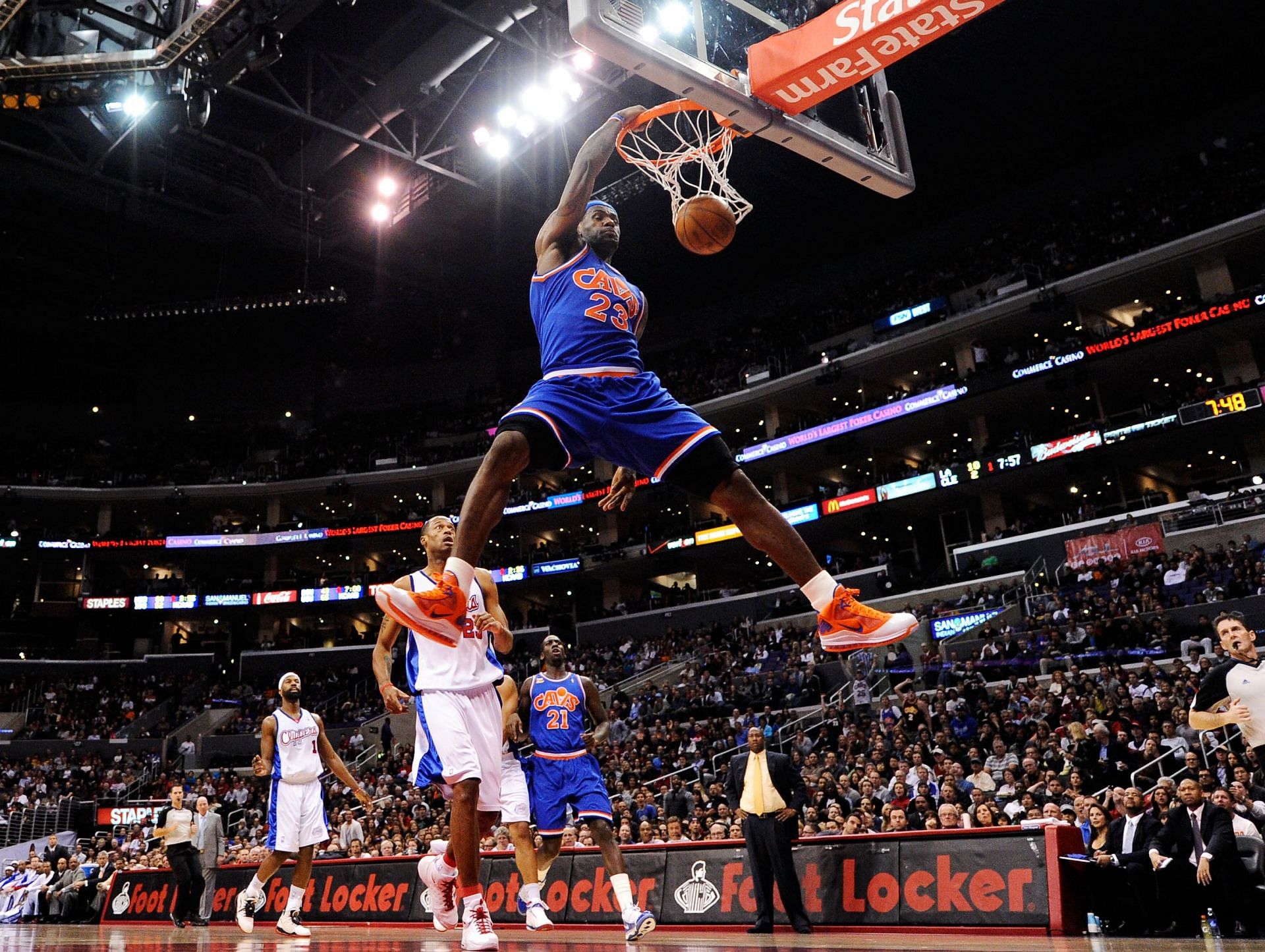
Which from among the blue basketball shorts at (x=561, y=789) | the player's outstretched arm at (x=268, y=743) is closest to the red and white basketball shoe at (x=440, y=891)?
the blue basketball shorts at (x=561, y=789)

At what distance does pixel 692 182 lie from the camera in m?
8.45

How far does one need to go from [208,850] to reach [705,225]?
938cm

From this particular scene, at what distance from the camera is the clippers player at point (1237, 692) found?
5.08 meters

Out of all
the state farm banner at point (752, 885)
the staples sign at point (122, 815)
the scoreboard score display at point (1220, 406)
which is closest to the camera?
the state farm banner at point (752, 885)

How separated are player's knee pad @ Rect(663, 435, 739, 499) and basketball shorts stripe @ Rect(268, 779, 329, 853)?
5687mm

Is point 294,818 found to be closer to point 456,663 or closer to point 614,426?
point 456,663

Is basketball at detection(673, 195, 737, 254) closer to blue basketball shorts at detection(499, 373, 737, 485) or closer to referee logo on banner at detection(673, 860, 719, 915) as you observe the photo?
blue basketball shorts at detection(499, 373, 737, 485)

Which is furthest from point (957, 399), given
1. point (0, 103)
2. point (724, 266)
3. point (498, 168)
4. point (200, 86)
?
point (0, 103)

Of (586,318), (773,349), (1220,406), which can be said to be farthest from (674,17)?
(773,349)

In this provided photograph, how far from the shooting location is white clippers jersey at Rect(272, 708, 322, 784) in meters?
8.36

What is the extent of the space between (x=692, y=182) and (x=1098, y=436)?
22.1m

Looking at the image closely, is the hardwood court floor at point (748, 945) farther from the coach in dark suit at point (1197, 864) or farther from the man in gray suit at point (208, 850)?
the man in gray suit at point (208, 850)

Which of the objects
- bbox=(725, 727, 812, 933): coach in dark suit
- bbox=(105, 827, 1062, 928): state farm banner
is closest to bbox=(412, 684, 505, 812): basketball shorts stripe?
bbox=(725, 727, 812, 933): coach in dark suit

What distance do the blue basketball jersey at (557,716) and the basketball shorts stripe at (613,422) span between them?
395 cm
